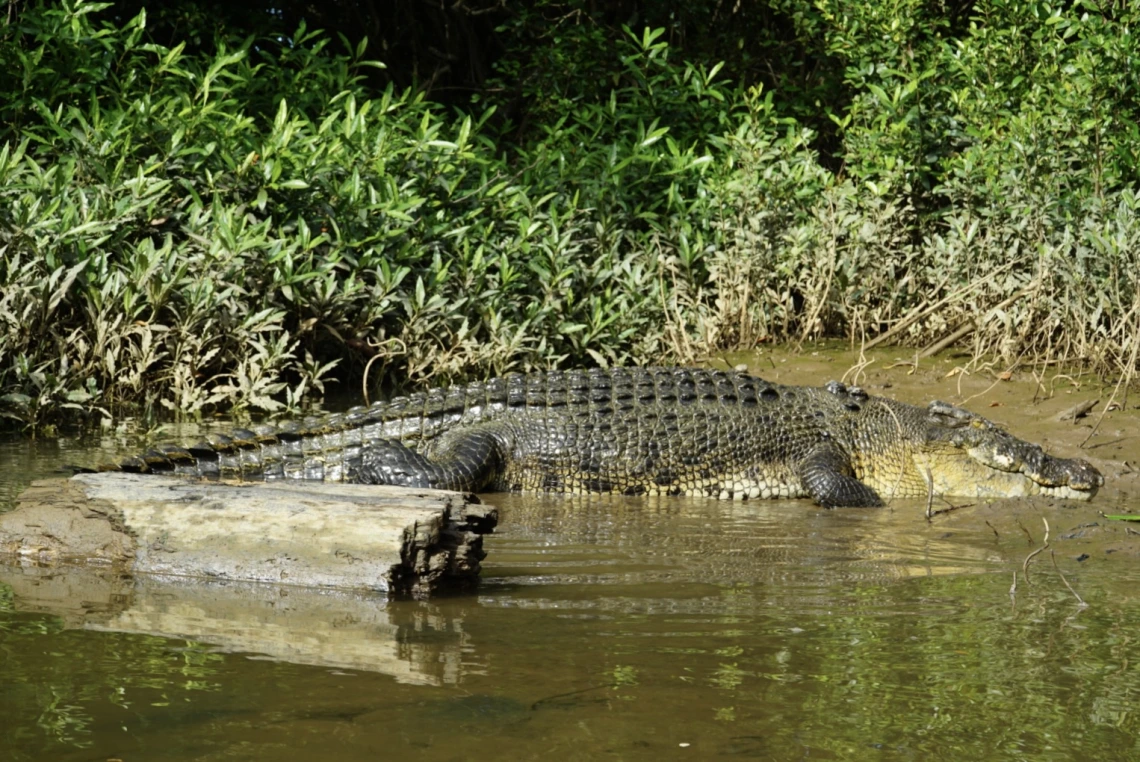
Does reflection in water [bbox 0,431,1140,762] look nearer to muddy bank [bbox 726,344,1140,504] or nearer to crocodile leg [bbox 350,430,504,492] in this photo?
crocodile leg [bbox 350,430,504,492]

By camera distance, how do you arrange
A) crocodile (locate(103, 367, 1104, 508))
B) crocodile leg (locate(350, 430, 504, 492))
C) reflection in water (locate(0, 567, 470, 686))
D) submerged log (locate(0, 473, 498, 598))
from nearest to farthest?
reflection in water (locate(0, 567, 470, 686))
submerged log (locate(0, 473, 498, 598))
crocodile leg (locate(350, 430, 504, 492))
crocodile (locate(103, 367, 1104, 508))

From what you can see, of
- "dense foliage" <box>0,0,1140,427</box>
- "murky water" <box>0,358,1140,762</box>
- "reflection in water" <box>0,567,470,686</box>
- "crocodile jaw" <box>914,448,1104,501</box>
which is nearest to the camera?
"murky water" <box>0,358,1140,762</box>

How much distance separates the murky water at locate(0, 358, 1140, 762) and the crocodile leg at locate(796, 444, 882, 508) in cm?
157

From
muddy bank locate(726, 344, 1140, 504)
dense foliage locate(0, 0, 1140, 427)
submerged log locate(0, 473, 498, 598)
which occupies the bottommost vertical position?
submerged log locate(0, 473, 498, 598)

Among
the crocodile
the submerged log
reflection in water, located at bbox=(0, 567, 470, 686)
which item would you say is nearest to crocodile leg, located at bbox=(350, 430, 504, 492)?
the crocodile

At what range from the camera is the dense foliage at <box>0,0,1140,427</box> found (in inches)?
310

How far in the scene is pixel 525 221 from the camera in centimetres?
941

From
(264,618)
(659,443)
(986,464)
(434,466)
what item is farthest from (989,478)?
(264,618)

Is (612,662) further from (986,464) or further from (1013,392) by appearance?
(1013,392)

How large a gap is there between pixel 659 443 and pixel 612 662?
12.2ft

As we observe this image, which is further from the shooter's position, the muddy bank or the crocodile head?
the muddy bank

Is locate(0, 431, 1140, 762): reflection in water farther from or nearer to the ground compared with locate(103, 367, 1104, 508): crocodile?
nearer to the ground

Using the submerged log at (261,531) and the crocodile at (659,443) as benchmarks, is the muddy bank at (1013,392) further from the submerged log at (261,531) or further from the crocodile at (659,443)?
the submerged log at (261,531)

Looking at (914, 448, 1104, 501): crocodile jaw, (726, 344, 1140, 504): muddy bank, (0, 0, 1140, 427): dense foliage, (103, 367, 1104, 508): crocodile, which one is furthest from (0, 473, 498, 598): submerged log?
(726, 344, 1140, 504): muddy bank
